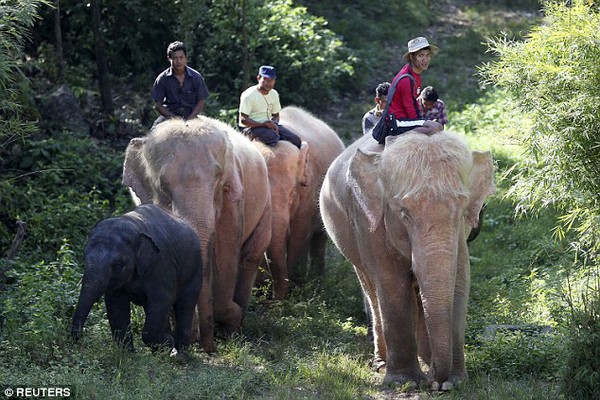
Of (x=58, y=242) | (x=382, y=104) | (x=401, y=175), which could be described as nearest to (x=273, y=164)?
(x=382, y=104)

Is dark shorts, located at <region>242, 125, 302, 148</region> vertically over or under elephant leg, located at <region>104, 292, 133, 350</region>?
over

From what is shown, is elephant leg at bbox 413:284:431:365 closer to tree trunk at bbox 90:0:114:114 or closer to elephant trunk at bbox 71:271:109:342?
elephant trunk at bbox 71:271:109:342

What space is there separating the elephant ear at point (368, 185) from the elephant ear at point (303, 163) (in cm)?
407

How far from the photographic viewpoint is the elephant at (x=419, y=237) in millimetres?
7598

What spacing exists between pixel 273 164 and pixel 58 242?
7.50ft

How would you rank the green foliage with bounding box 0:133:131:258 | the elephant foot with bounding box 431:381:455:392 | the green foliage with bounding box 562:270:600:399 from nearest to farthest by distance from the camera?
the green foliage with bounding box 562:270:600:399 < the elephant foot with bounding box 431:381:455:392 < the green foliage with bounding box 0:133:131:258

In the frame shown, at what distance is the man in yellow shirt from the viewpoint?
12008 mm

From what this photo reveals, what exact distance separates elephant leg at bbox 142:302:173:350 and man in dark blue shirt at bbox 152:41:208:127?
2716 mm

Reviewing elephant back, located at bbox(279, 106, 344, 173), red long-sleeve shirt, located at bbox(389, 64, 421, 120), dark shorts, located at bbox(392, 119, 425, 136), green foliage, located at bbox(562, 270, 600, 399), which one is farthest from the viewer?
elephant back, located at bbox(279, 106, 344, 173)

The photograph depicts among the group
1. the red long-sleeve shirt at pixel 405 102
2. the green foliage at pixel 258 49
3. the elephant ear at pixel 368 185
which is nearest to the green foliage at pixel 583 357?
the elephant ear at pixel 368 185

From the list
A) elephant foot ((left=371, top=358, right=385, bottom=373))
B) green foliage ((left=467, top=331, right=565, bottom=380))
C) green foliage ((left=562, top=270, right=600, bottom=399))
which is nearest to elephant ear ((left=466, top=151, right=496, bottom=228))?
green foliage ((left=467, top=331, right=565, bottom=380))

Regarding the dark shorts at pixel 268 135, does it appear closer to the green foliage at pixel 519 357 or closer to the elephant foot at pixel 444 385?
the green foliage at pixel 519 357

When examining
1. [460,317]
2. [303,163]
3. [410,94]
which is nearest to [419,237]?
[460,317]

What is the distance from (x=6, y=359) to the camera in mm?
8055
